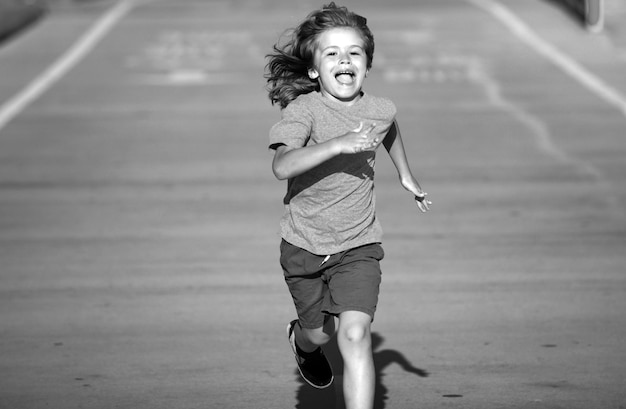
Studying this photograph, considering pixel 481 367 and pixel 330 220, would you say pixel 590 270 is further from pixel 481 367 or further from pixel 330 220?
pixel 330 220

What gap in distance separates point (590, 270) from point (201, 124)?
6285 millimetres

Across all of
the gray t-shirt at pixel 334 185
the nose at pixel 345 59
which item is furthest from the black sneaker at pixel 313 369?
the nose at pixel 345 59

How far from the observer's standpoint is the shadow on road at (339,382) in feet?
20.7

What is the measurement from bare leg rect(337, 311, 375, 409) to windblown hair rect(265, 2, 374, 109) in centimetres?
109

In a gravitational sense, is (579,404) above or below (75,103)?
above

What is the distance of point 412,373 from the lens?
6777 mm

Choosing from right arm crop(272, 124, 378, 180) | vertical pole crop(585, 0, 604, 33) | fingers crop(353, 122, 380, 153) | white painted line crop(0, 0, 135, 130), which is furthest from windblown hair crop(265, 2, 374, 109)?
vertical pole crop(585, 0, 604, 33)

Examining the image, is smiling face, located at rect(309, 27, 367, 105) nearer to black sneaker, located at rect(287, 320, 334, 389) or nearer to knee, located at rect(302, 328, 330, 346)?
knee, located at rect(302, 328, 330, 346)

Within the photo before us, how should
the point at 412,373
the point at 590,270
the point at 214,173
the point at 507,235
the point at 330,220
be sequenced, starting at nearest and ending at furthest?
the point at 330,220 → the point at 412,373 → the point at 590,270 → the point at 507,235 → the point at 214,173

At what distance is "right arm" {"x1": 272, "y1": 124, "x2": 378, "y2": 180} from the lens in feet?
16.6

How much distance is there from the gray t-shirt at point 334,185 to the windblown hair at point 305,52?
0.20 meters

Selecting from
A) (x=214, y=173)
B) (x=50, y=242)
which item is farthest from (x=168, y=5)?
(x=50, y=242)

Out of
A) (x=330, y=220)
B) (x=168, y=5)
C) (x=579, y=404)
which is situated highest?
(x=330, y=220)

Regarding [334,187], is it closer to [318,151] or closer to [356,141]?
[318,151]
